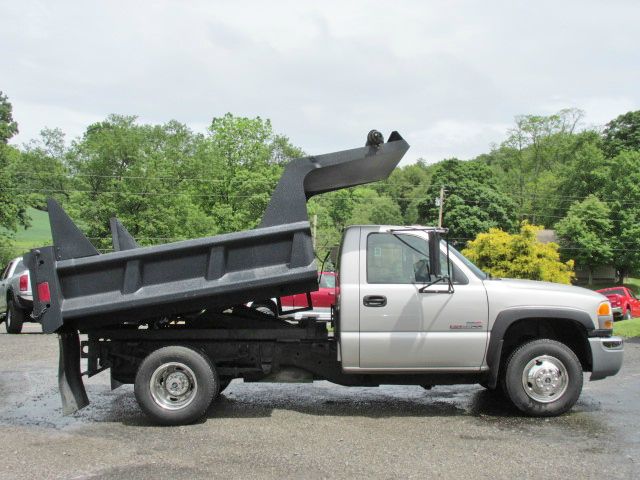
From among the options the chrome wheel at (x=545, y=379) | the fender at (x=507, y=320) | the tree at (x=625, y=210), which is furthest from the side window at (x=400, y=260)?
the tree at (x=625, y=210)

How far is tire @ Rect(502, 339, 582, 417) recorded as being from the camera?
7.10 metres

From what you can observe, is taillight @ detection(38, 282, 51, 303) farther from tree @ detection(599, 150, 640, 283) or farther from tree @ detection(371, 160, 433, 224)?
tree @ detection(371, 160, 433, 224)

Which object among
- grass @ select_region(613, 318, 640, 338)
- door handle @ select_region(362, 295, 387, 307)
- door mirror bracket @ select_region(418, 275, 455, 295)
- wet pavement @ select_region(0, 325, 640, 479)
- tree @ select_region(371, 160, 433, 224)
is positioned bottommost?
wet pavement @ select_region(0, 325, 640, 479)

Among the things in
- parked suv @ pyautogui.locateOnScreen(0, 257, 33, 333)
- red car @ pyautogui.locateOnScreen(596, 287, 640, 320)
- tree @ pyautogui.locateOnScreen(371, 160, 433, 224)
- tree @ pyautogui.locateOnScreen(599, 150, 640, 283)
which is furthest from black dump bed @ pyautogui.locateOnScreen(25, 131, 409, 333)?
tree @ pyautogui.locateOnScreen(371, 160, 433, 224)

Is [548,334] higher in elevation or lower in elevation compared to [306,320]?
lower

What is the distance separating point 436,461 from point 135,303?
3159 millimetres

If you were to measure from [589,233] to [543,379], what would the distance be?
55.3m

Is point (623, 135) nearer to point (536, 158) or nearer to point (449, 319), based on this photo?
point (536, 158)

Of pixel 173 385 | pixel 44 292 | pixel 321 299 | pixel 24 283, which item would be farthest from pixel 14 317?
pixel 173 385

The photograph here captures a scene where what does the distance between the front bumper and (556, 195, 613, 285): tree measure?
54.1 metres

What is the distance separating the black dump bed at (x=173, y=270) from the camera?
662cm

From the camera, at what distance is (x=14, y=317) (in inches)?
647

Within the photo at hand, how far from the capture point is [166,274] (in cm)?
674

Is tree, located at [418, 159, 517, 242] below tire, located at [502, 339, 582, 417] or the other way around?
the other way around
